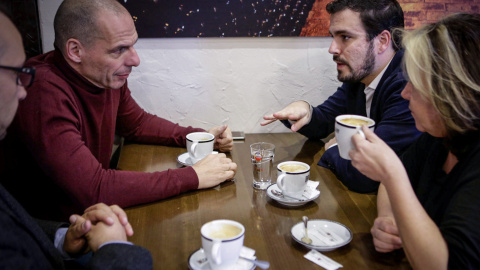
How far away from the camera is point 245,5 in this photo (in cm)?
215

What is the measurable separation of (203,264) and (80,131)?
851 mm

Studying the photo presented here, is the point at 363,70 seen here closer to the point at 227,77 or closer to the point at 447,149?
the point at 227,77

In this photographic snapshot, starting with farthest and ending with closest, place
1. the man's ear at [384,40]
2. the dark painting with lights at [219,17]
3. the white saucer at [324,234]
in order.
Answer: the dark painting with lights at [219,17]
the man's ear at [384,40]
the white saucer at [324,234]

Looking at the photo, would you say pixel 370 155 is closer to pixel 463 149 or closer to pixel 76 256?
pixel 463 149

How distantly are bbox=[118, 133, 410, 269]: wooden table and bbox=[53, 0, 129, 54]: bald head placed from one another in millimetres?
519

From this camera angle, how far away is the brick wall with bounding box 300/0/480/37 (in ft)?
7.25

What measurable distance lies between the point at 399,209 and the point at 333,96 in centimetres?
126

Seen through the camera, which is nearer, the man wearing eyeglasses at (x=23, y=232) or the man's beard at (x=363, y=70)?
the man wearing eyeglasses at (x=23, y=232)

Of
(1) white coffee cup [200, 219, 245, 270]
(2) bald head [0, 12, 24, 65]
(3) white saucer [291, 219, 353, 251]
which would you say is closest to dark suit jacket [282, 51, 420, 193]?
(3) white saucer [291, 219, 353, 251]

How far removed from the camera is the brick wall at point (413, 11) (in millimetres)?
2211

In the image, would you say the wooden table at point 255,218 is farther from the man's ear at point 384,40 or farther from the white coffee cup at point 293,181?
the man's ear at point 384,40

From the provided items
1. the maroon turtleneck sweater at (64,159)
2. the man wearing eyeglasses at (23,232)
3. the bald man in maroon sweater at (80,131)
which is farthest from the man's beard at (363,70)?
the man wearing eyeglasses at (23,232)

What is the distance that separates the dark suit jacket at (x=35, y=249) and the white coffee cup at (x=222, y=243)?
0.48 feet

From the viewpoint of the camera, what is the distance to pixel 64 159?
1.41 m
